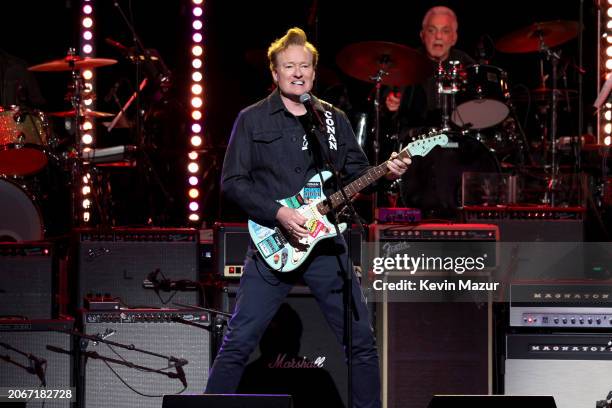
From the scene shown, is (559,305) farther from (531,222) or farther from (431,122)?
(431,122)

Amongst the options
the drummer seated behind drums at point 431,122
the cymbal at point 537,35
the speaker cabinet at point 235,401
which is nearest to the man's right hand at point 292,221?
the speaker cabinet at point 235,401

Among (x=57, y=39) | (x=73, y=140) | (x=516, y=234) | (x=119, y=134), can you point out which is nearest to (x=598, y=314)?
(x=516, y=234)

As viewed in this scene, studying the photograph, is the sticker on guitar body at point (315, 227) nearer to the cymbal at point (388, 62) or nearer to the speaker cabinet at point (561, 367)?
the speaker cabinet at point (561, 367)

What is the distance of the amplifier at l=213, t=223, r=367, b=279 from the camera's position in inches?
233

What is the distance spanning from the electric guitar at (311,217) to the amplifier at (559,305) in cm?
121

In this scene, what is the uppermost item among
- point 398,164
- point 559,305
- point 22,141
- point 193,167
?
point 22,141

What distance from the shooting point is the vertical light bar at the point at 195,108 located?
814cm

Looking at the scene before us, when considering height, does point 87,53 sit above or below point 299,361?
above

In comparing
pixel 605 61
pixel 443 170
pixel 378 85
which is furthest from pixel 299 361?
pixel 605 61

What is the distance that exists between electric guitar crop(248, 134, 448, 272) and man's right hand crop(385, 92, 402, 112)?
380 cm

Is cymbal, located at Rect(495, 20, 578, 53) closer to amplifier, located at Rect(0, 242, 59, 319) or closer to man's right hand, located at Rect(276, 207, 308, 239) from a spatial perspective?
man's right hand, located at Rect(276, 207, 308, 239)

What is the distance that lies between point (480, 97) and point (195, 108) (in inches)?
98.3

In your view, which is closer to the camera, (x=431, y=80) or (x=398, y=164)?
(x=398, y=164)

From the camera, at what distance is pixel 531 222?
6402 millimetres
